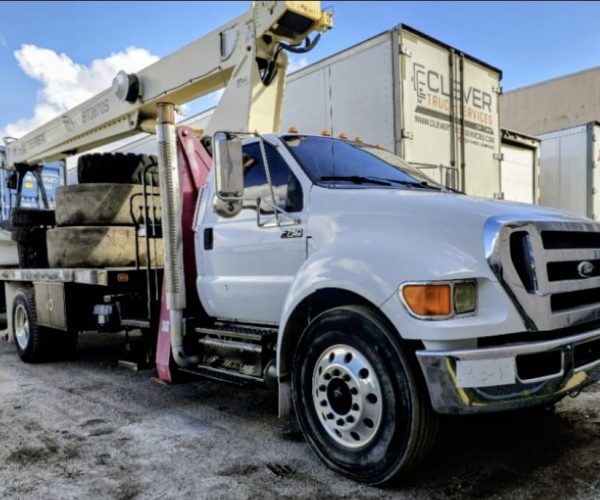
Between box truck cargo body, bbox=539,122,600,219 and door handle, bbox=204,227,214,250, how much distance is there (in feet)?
30.7

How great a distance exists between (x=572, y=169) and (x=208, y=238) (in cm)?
982

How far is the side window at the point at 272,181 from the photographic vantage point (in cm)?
368

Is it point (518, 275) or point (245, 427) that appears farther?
point (245, 427)

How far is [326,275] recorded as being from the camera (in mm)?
3141

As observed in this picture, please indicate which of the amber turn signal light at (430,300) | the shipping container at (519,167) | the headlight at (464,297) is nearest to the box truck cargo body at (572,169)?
the shipping container at (519,167)

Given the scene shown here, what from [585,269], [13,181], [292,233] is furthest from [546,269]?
[13,181]

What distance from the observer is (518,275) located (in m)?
2.74

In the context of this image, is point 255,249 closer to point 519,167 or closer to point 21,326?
point 21,326

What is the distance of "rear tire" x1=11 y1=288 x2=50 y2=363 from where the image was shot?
21.2 ft

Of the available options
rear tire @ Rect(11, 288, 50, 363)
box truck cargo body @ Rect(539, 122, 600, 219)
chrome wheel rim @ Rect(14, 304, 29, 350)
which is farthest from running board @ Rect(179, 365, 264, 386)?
box truck cargo body @ Rect(539, 122, 600, 219)

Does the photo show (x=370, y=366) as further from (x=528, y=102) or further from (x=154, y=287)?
(x=528, y=102)

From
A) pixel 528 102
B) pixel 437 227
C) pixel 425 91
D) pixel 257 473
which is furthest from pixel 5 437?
pixel 528 102

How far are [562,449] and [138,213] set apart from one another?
4.35 metres

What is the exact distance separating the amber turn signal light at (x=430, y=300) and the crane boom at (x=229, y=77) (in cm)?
289
